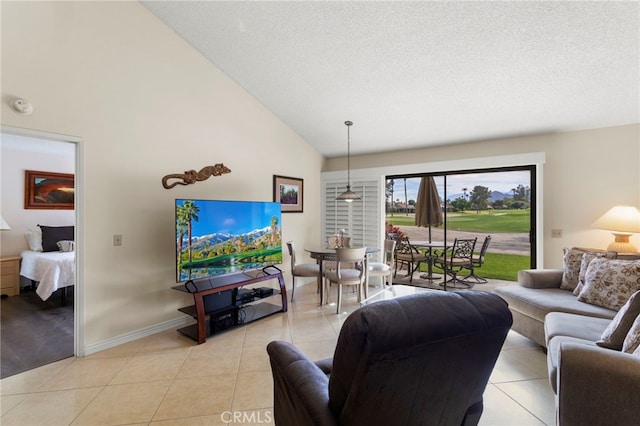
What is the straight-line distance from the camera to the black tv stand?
3.00 metres

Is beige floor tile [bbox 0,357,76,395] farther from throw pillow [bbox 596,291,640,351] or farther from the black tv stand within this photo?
throw pillow [bbox 596,291,640,351]

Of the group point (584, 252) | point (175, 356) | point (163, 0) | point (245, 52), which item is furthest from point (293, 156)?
point (584, 252)

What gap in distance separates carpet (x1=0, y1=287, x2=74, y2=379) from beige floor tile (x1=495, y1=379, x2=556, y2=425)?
A: 150 inches

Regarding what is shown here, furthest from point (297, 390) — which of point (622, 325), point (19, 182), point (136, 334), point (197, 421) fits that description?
point (19, 182)

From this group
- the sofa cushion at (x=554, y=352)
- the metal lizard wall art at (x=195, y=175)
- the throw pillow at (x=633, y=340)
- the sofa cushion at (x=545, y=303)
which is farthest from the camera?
the metal lizard wall art at (x=195, y=175)

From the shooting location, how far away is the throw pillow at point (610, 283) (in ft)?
7.91

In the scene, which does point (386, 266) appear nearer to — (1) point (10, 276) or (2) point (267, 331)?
(2) point (267, 331)

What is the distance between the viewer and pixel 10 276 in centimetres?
451

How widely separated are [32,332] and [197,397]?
2.51 m

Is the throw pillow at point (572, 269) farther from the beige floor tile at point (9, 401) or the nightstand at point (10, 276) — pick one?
the nightstand at point (10, 276)

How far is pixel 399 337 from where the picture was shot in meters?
Result: 0.92

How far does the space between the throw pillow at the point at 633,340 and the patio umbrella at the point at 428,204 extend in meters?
3.68

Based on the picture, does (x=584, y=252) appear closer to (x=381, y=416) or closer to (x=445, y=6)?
(x=445, y=6)

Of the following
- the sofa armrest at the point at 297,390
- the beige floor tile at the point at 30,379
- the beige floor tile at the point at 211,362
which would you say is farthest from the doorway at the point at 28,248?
the sofa armrest at the point at 297,390
